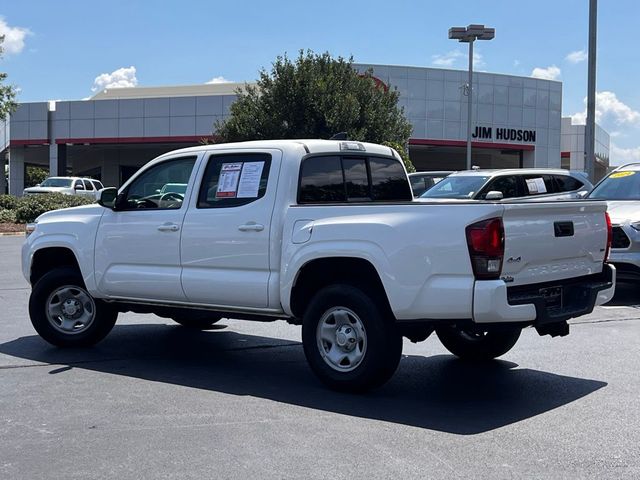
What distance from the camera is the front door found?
23.9 feet

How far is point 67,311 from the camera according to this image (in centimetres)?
814

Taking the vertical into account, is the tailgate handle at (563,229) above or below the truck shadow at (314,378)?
above

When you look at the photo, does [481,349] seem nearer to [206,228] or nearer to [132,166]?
[206,228]

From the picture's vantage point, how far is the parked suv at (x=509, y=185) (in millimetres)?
14258

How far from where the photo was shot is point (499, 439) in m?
5.14

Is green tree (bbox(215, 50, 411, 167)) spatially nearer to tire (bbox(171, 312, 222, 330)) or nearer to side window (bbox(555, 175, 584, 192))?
side window (bbox(555, 175, 584, 192))

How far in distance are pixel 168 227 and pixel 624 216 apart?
7133mm

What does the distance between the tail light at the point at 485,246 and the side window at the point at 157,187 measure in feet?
10.1

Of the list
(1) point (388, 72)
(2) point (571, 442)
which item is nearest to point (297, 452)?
(2) point (571, 442)

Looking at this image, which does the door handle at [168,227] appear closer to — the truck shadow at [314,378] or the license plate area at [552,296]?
the truck shadow at [314,378]

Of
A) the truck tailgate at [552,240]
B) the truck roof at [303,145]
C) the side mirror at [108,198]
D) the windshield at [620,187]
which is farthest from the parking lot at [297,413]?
the windshield at [620,187]

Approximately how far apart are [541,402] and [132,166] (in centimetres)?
5171

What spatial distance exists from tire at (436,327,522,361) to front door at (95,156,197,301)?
2558mm

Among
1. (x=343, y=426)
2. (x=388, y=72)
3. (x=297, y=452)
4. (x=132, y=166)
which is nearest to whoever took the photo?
(x=297, y=452)
